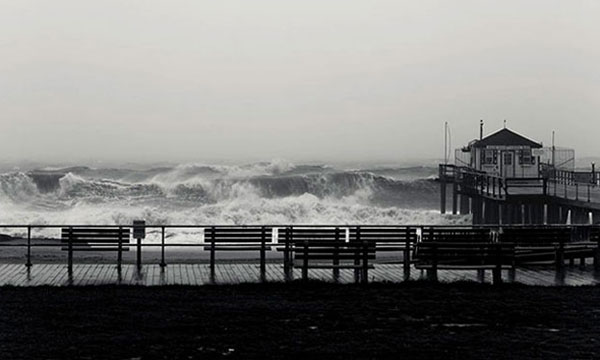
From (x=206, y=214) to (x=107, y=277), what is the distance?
45.8m

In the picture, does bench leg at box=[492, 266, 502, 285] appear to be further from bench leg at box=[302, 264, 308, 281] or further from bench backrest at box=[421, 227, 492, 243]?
bench leg at box=[302, 264, 308, 281]

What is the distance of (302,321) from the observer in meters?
10.1

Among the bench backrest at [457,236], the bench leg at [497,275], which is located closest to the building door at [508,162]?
the bench backrest at [457,236]

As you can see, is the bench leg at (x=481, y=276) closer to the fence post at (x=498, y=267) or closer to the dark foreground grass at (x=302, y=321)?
the fence post at (x=498, y=267)

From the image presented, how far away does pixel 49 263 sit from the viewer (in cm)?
1611

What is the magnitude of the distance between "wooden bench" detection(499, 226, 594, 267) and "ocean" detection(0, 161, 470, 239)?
37.8 m

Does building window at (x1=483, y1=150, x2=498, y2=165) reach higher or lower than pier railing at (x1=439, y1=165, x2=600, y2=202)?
higher

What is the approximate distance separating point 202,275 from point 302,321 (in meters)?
4.55

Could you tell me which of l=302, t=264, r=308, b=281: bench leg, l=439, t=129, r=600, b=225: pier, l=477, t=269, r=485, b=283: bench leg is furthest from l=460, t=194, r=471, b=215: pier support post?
l=302, t=264, r=308, b=281: bench leg

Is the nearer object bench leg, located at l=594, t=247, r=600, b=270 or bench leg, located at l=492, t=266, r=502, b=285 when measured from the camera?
bench leg, located at l=492, t=266, r=502, b=285

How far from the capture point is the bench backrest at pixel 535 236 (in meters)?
15.6

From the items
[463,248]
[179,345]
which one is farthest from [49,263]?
[179,345]

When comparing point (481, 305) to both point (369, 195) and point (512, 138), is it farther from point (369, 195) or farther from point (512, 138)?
point (369, 195)

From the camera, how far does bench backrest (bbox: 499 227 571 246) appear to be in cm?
1557
